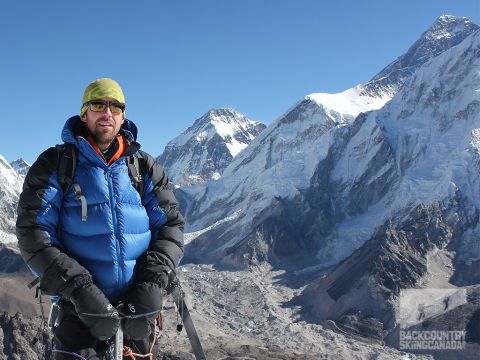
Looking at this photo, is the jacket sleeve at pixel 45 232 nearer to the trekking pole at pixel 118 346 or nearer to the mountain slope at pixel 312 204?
the trekking pole at pixel 118 346

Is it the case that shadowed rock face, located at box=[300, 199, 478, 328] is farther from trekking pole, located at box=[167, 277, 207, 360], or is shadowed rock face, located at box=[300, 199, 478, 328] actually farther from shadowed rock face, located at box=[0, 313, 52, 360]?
trekking pole, located at box=[167, 277, 207, 360]

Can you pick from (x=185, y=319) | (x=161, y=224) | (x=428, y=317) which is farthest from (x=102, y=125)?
(x=428, y=317)

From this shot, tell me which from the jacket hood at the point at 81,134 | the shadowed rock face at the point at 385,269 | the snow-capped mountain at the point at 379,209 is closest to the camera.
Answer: the jacket hood at the point at 81,134

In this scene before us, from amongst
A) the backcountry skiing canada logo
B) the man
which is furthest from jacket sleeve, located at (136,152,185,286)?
the backcountry skiing canada logo

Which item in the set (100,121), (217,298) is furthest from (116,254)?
(217,298)

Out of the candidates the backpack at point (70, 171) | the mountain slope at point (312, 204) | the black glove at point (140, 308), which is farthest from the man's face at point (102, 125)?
the mountain slope at point (312, 204)

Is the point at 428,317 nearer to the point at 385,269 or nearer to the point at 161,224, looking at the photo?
the point at 385,269

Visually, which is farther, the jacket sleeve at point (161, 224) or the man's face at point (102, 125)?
the man's face at point (102, 125)
